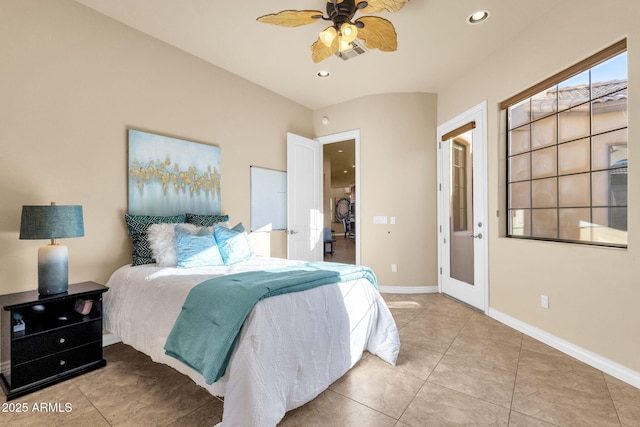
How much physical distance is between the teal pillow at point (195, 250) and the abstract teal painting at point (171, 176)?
50 cm

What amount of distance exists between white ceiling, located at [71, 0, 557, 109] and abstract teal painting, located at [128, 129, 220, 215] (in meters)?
1.04

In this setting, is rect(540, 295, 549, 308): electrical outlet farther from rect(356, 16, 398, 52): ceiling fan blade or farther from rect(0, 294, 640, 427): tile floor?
rect(356, 16, 398, 52): ceiling fan blade

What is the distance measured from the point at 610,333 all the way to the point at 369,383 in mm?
1799

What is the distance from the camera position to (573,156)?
2.61 metres

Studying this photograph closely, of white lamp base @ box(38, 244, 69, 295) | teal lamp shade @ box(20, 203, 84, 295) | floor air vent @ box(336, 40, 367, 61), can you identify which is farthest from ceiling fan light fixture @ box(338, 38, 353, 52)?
white lamp base @ box(38, 244, 69, 295)

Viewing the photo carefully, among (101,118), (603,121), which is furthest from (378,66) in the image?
(101,118)

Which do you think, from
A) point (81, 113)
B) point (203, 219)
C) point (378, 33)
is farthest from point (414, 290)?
point (81, 113)

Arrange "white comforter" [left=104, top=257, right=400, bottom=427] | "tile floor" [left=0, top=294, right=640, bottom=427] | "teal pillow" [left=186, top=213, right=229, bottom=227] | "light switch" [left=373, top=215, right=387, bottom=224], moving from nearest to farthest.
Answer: "white comforter" [left=104, top=257, right=400, bottom=427], "tile floor" [left=0, top=294, right=640, bottom=427], "teal pillow" [left=186, top=213, right=229, bottom=227], "light switch" [left=373, top=215, right=387, bottom=224]

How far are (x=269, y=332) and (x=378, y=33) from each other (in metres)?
2.38

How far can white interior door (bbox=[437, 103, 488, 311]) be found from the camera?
11.4ft

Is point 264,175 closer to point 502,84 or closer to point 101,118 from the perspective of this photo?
point 101,118

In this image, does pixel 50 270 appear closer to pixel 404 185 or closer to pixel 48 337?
pixel 48 337

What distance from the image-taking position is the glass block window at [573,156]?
2270mm

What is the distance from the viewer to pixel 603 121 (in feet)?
7.77
